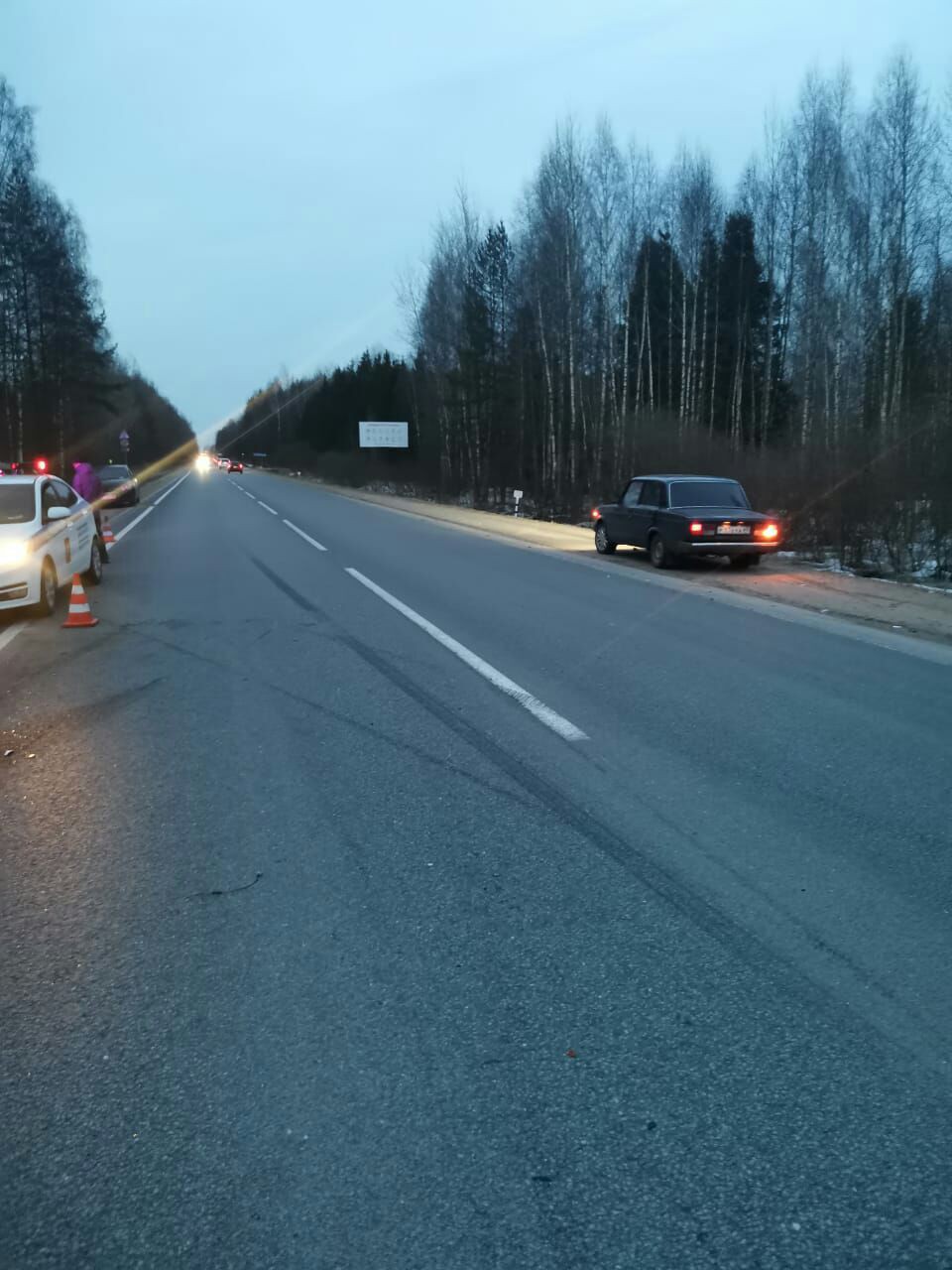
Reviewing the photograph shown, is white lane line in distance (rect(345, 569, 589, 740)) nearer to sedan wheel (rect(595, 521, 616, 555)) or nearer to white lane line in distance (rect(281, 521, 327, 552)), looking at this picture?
sedan wheel (rect(595, 521, 616, 555))

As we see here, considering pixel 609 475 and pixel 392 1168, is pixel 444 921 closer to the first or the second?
pixel 392 1168

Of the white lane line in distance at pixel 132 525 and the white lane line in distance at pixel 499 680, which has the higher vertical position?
the white lane line in distance at pixel 132 525

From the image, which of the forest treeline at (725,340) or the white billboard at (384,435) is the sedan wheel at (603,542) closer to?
the forest treeline at (725,340)

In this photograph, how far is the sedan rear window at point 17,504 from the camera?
12.0 metres

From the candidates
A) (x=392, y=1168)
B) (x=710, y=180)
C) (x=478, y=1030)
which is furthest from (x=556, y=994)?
(x=710, y=180)

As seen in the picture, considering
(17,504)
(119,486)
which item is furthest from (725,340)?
(17,504)

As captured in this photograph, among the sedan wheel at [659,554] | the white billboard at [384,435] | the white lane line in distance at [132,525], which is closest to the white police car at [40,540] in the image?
the white lane line in distance at [132,525]

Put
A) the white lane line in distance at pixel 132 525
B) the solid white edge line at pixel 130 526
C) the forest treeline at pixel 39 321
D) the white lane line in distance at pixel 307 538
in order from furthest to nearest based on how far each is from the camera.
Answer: the forest treeline at pixel 39 321
the white lane line in distance at pixel 132 525
the solid white edge line at pixel 130 526
the white lane line in distance at pixel 307 538

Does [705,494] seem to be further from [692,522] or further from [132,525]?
[132,525]

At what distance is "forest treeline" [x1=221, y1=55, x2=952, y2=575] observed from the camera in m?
17.9

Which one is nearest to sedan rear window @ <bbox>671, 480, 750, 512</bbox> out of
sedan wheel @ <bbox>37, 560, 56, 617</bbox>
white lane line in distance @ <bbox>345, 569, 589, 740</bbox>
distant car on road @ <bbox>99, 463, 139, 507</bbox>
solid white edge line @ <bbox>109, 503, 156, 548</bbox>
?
white lane line in distance @ <bbox>345, 569, 589, 740</bbox>

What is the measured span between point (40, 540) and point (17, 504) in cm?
100

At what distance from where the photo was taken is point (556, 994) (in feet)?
11.4

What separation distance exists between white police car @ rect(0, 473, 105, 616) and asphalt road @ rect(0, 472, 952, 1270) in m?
3.71
